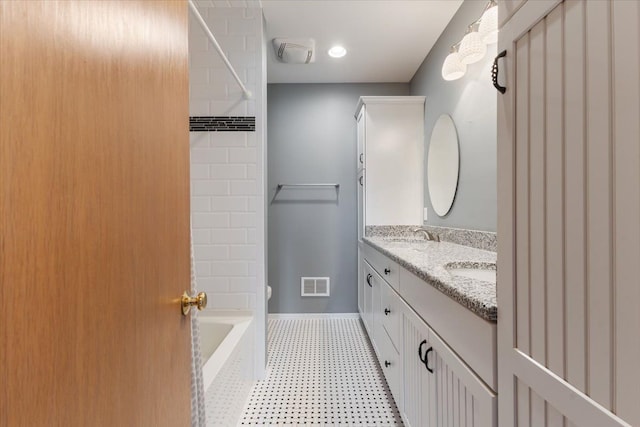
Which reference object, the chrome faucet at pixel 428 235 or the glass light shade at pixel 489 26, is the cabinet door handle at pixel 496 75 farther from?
the chrome faucet at pixel 428 235

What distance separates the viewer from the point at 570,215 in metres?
0.48

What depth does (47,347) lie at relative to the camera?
37cm

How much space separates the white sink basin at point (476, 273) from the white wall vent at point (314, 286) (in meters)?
1.86

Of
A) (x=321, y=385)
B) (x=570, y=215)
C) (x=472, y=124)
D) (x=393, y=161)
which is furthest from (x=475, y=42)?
(x=321, y=385)

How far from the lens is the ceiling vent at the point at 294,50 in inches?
90.6

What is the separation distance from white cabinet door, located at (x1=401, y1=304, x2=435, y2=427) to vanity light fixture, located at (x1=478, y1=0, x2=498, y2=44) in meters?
1.41

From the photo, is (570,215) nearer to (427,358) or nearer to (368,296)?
(427,358)

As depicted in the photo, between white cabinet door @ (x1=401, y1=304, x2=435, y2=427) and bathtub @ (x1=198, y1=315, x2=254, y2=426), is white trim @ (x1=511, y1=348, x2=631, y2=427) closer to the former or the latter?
white cabinet door @ (x1=401, y1=304, x2=435, y2=427)

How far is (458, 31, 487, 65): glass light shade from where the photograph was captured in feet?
5.14

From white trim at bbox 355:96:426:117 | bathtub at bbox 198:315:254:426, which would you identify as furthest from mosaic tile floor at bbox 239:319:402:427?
white trim at bbox 355:96:426:117

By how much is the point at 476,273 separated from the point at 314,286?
6.42ft

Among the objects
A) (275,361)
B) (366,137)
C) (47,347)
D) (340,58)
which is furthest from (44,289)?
(340,58)

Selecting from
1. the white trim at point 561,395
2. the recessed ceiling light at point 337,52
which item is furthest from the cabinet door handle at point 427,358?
the recessed ceiling light at point 337,52

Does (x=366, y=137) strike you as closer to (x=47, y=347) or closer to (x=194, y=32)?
(x=194, y=32)
